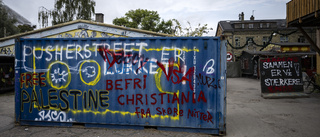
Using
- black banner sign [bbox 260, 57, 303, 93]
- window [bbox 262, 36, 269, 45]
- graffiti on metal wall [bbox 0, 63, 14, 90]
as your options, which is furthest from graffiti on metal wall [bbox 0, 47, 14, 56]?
window [bbox 262, 36, 269, 45]

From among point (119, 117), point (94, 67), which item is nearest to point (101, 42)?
point (94, 67)

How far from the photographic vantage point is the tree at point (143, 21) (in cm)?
3878

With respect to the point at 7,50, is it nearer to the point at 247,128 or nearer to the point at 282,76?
the point at 247,128

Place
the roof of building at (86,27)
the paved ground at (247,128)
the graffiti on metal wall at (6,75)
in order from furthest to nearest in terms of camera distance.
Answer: the graffiti on metal wall at (6,75) < the roof of building at (86,27) < the paved ground at (247,128)

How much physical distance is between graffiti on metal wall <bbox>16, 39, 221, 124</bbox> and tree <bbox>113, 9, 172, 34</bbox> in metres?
34.9

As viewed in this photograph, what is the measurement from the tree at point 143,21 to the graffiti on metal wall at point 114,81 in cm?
3488

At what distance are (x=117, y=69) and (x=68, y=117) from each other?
1831mm

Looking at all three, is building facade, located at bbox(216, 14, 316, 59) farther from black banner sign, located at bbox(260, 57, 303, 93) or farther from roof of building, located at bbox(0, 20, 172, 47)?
roof of building, located at bbox(0, 20, 172, 47)

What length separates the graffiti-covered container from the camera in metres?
4.45

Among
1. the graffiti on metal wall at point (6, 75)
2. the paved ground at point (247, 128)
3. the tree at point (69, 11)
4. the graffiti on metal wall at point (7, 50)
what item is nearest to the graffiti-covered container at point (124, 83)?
the paved ground at point (247, 128)

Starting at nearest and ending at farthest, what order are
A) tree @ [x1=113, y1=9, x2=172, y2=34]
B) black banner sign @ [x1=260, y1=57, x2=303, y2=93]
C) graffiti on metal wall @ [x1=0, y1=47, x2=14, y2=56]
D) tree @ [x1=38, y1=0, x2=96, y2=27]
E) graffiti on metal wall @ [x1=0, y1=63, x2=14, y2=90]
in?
1. black banner sign @ [x1=260, y1=57, x2=303, y2=93]
2. graffiti on metal wall @ [x1=0, y1=63, x2=14, y2=90]
3. graffiti on metal wall @ [x1=0, y1=47, x2=14, y2=56]
4. tree @ [x1=38, y1=0, x2=96, y2=27]
5. tree @ [x1=113, y1=9, x2=172, y2=34]

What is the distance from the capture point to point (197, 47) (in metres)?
4.47

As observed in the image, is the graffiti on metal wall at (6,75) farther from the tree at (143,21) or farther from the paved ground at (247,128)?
the tree at (143,21)

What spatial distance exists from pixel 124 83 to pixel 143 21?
35821 mm
